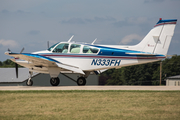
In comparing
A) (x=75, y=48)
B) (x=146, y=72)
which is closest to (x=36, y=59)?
(x=75, y=48)

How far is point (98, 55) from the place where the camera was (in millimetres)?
20266

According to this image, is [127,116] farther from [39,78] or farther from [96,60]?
[39,78]

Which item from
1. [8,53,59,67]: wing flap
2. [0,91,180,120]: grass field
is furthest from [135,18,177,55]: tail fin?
[8,53,59,67]: wing flap

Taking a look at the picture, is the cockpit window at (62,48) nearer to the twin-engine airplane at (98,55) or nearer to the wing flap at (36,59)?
the twin-engine airplane at (98,55)

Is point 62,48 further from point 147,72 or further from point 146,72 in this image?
point 147,72

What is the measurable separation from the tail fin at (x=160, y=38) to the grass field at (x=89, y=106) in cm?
623

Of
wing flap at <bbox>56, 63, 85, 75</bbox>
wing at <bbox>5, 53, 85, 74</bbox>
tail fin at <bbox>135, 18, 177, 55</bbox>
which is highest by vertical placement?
tail fin at <bbox>135, 18, 177, 55</bbox>

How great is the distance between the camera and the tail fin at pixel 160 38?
19.6 meters

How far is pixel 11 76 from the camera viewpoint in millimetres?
47188

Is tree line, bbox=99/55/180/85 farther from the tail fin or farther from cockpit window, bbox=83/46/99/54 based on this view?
cockpit window, bbox=83/46/99/54

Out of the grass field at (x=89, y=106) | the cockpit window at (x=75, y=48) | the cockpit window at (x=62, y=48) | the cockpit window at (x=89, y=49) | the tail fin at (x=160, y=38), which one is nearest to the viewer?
the grass field at (x=89, y=106)

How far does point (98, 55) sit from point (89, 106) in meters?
9.00

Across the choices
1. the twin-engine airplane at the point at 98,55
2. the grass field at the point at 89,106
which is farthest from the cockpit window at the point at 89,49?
the grass field at the point at 89,106

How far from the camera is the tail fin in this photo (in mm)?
19641
